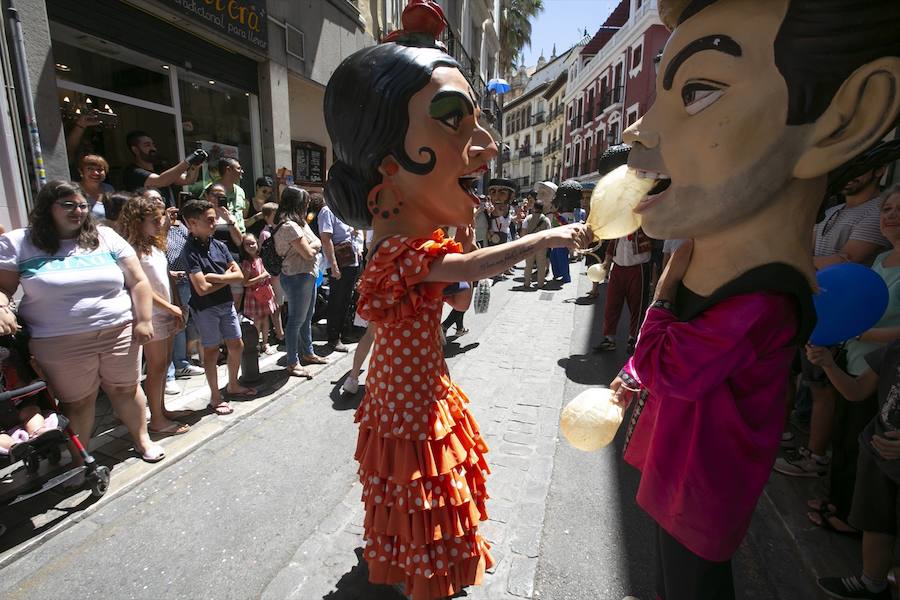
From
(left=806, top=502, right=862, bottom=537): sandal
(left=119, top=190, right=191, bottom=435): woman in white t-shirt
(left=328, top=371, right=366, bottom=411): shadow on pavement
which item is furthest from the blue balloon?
(left=119, top=190, right=191, bottom=435): woman in white t-shirt

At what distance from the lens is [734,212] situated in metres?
1.11

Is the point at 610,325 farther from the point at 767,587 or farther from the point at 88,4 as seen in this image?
the point at 88,4

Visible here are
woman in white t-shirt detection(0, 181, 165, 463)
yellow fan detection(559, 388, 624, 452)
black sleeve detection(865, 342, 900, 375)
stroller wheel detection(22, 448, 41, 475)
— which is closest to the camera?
yellow fan detection(559, 388, 624, 452)

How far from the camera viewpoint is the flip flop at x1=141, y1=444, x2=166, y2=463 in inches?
115

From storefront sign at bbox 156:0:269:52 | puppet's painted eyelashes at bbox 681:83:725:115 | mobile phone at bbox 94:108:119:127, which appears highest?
storefront sign at bbox 156:0:269:52

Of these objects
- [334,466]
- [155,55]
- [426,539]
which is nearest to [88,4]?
[155,55]

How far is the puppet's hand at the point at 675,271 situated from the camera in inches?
53.1

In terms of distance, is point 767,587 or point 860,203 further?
point 860,203

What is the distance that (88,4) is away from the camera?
15.6 feet

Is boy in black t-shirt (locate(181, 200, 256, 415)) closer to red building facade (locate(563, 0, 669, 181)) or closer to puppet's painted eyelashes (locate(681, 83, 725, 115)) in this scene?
puppet's painted eyelashes (locate(681, 83, 725, 115))

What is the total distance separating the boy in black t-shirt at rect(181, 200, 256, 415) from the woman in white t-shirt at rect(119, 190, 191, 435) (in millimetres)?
214

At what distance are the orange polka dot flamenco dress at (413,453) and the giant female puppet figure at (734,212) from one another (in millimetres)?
655

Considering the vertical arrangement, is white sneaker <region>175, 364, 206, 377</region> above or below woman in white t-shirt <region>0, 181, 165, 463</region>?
below

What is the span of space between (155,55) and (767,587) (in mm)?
7378
